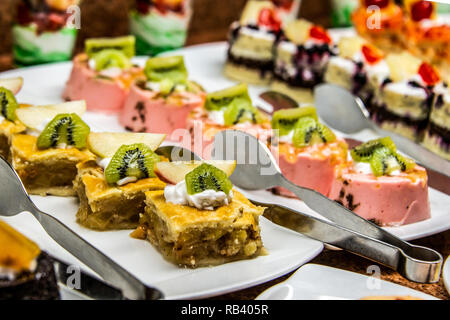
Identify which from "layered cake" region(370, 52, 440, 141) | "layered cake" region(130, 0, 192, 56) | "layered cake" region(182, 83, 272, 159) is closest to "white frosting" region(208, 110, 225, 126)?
"layered cake" region(182, 83, 272, 159)

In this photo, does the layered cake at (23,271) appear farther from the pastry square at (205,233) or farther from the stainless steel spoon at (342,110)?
the stainless steel spoon at (342,110)

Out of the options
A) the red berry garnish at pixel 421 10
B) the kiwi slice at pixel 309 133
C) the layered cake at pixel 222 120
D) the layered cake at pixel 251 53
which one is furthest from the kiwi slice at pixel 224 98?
the red berry garnish at pixel 421 10

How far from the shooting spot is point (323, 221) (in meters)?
2.07

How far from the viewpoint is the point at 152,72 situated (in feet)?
10.6

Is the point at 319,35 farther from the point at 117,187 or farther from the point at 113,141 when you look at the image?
the point at 117,187

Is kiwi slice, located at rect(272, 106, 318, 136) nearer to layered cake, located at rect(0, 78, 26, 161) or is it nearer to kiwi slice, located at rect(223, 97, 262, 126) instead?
kiwi slice, located at rect(223, 97, 262, 126)

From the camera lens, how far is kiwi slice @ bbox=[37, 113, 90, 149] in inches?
94.5

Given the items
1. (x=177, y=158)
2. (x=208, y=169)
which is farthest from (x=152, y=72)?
(x=208, y=169)

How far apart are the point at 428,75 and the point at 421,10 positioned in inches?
58.5

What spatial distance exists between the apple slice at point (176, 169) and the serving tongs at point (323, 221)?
17cm

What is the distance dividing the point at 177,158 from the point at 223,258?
0.60 meters

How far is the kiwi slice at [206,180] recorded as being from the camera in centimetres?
201

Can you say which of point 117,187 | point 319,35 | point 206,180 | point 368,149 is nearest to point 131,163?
point 117,187

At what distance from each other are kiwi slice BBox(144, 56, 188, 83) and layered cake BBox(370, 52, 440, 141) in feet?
3.50
